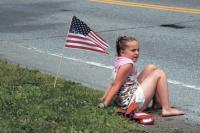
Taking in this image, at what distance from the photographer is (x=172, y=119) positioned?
6.12 meters

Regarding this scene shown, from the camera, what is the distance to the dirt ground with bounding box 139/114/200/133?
5659mm

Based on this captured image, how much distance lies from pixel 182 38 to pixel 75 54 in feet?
7.23

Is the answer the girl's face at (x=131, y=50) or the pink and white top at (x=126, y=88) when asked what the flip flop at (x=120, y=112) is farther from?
the girl's face at (x=131, y=50)

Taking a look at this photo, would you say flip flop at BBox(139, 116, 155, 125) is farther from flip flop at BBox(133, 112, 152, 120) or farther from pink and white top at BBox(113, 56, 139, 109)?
pink and white top at BBox(113, 56, 139, 109)

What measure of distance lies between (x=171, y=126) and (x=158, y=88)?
0.54 metres

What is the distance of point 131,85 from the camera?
6246 millimetres

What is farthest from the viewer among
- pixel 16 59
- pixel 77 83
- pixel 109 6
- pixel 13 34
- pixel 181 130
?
pixel 109 6

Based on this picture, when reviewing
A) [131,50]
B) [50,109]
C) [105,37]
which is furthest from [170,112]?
[105,37]

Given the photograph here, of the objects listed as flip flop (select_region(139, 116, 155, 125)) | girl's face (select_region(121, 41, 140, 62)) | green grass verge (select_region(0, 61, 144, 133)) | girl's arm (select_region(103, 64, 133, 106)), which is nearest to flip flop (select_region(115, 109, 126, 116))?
green grass verge (select_region(0, 61, 144, 133))

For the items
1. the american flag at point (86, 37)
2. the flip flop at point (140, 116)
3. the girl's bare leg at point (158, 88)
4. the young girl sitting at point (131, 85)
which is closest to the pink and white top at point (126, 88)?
the young girl sitting at point (131, 85)

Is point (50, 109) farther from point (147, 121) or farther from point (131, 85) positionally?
point (147, 121)

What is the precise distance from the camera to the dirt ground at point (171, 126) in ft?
18.6

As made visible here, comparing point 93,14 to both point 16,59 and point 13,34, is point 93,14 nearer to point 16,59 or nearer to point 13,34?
point 13,34

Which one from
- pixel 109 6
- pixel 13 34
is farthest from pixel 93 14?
pixel 13 34
